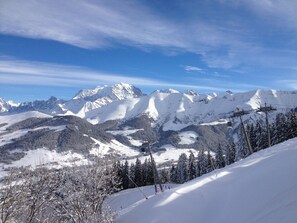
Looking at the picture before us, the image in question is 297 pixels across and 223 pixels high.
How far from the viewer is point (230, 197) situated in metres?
19.1

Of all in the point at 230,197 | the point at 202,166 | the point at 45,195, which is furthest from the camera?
the point at 202,166

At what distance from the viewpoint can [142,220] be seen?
20.8m

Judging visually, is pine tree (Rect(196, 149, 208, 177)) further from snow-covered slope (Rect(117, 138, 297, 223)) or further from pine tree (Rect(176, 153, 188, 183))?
snow-covered slope (Rect(117, 138, 297, 223))

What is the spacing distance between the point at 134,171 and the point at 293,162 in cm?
8085

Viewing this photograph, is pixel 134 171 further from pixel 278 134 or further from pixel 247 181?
pixel 247 181

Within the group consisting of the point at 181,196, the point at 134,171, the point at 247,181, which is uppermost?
the point at 247,181

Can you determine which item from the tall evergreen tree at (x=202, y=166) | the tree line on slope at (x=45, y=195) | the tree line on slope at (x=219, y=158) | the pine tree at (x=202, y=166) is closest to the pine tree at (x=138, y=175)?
the tree line on slope at (x=219, y=158)

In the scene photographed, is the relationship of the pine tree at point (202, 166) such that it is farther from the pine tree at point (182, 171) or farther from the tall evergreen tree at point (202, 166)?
the pine tree at point (182, 171)

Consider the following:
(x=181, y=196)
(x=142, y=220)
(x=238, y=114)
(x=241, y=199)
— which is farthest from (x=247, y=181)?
(x=238, y=114)

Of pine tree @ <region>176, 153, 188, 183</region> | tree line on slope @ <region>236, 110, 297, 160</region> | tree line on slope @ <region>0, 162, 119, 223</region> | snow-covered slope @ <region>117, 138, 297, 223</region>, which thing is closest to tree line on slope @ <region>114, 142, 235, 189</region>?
pine tree @ <region>176, 153, 188, 183</region>

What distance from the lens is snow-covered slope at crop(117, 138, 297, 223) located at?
54.5 feet

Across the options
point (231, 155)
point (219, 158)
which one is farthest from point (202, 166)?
point (231, 155)

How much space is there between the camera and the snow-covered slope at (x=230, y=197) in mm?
16609

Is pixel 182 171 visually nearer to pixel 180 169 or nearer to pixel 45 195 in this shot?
pixel 180 169
